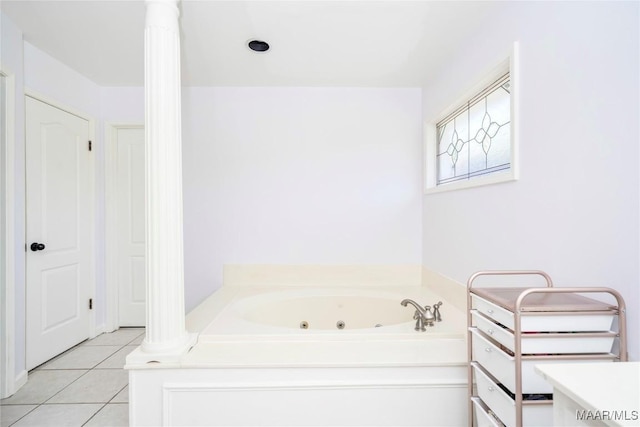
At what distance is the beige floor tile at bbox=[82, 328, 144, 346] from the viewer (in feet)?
8.27

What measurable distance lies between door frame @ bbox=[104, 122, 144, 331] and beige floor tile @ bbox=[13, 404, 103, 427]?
1.14 metres

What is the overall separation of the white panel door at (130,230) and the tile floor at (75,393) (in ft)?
1.51

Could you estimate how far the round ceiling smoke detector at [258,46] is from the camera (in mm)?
1930

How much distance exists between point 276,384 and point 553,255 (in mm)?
1231

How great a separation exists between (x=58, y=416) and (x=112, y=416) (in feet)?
0.97

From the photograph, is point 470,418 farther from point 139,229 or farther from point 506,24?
point 139,229

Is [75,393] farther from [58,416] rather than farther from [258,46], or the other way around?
[258,46]

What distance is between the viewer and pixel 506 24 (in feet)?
4.71

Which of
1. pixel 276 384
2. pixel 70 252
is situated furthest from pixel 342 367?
pixel 70 252

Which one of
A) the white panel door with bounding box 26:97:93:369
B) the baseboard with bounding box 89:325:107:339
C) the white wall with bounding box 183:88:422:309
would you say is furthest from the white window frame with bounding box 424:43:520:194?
the baseboard with bounding box 89:325:107:339

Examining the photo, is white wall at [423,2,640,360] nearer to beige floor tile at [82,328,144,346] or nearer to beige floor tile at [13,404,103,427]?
beige floor tile at [13,404,103,427]

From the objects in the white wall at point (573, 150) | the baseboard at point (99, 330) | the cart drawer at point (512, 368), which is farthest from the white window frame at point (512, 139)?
the baseboard at point (99, 330)

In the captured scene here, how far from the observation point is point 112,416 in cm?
163

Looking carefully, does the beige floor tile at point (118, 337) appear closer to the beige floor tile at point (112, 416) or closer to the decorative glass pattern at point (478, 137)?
the beige floor tile at point (112, 416)
